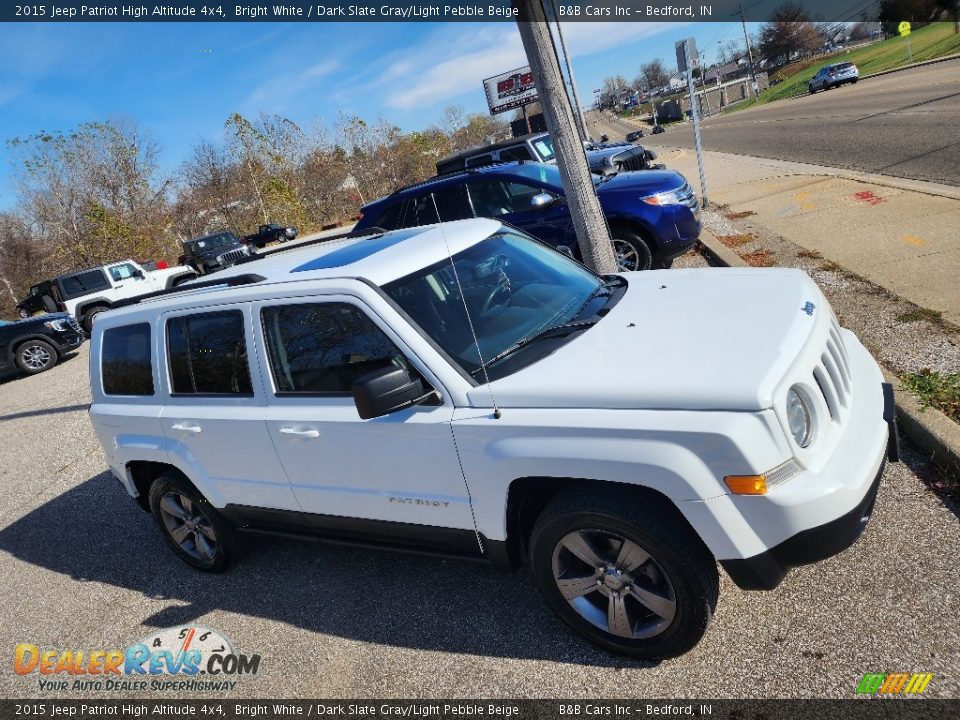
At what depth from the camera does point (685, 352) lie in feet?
9.15

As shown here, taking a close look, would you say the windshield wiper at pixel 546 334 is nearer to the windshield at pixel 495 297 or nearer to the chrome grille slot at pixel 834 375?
the windshield at pixel 495 297

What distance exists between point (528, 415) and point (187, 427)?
2276 mm

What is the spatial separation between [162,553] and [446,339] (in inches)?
131

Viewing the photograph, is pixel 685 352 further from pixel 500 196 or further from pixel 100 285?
pixel 100 285

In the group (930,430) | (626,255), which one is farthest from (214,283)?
(626,255)

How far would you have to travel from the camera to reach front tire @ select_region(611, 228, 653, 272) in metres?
7.99

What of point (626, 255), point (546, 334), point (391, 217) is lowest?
point (626, 255)

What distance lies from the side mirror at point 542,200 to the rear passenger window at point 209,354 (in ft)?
16.2

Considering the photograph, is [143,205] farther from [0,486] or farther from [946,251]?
[946,251]

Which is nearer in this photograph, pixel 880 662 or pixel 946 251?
pixel 880 662

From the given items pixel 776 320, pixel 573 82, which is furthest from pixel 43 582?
pixel 573 82

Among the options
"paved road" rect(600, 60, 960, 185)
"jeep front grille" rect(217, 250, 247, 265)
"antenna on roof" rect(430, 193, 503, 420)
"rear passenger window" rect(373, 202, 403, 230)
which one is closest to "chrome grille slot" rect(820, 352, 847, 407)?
"antenna on roof" rect(430, 193, 503, 420)

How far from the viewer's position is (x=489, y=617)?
134 inches

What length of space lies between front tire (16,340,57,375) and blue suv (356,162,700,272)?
9993mm
